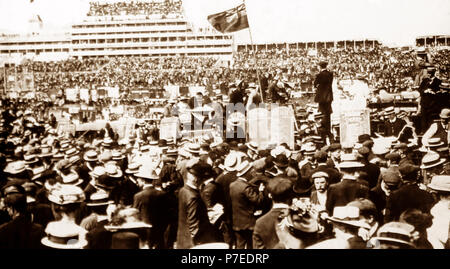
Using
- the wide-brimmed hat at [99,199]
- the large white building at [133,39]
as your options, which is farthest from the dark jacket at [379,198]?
the large white building at [133,39]

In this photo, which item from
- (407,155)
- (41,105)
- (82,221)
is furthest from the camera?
(41,105)

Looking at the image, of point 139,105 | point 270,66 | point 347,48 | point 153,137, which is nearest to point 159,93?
point 139,105

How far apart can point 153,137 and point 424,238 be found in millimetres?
8357

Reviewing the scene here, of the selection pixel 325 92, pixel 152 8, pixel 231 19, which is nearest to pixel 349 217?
pixel 325 92

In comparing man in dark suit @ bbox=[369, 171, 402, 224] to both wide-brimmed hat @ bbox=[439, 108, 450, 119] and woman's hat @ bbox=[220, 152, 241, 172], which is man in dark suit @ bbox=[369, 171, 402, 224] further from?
wide-brimmed hat @ bbox=[439, 108, 450, 119]

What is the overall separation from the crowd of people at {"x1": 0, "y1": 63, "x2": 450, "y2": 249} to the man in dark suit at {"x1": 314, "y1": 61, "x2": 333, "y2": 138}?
2.38 meters

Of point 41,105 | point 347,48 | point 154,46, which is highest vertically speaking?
point 154,46

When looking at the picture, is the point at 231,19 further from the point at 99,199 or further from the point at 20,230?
the point at 20,230

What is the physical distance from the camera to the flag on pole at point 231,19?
8.78 m

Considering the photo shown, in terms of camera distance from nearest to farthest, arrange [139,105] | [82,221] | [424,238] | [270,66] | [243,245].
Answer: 1. [424,238]
2. [82,221]
3. [243,245]
4. [139,105]
5. [270,66]

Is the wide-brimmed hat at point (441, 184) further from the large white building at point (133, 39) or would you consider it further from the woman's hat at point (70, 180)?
the large white building at point (133, 39)

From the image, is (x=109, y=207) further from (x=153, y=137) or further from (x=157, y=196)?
(x=153, y=137)

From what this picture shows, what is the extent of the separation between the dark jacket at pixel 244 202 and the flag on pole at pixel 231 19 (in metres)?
5.10

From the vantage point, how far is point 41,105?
14070mm
